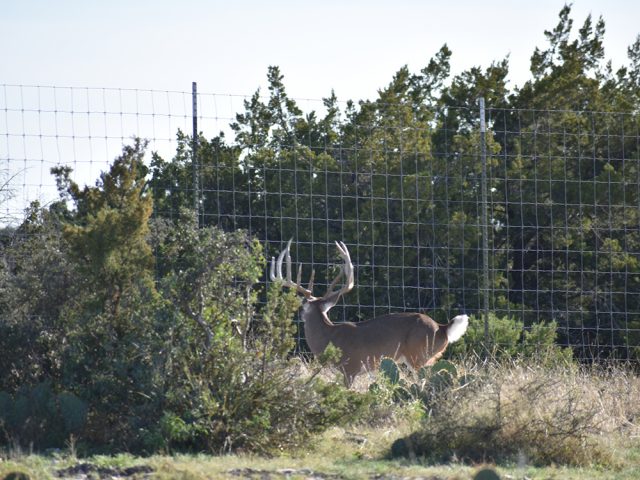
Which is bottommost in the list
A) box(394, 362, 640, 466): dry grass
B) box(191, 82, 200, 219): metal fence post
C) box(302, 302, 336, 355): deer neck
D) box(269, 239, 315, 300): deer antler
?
box(394, 362, 640, 466): dry grass

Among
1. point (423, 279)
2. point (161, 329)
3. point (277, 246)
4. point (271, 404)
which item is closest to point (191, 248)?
point (161, 329)

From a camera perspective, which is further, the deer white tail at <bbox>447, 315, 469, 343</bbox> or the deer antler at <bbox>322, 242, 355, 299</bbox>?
the deer antler at <bbox>322, 242, 355, 299</bbox>

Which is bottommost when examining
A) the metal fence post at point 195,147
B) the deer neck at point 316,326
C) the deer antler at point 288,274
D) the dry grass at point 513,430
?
the dry grass at point 513,430

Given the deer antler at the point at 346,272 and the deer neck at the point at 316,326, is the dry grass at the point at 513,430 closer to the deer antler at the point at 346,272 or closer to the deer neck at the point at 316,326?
the deer antler at the point at 346,272

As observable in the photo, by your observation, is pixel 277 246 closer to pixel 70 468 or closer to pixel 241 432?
pixel 241 432

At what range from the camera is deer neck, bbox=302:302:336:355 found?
565 inches

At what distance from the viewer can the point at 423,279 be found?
16375mm

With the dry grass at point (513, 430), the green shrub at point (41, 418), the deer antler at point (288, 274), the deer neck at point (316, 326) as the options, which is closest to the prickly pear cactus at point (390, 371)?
the dry grass at point (513, 430)

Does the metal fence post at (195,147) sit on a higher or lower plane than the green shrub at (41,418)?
higher

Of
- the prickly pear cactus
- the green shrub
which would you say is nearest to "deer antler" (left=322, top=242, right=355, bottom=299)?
the prickly pear cactus

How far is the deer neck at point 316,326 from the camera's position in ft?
47.1

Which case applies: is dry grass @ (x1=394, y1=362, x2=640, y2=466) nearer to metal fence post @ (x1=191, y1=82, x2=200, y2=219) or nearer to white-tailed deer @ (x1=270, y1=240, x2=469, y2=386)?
white-tailed deer @ (x1=270, y1=240, x2=469, y2=386)

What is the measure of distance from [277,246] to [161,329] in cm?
640

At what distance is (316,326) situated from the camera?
14469mm
